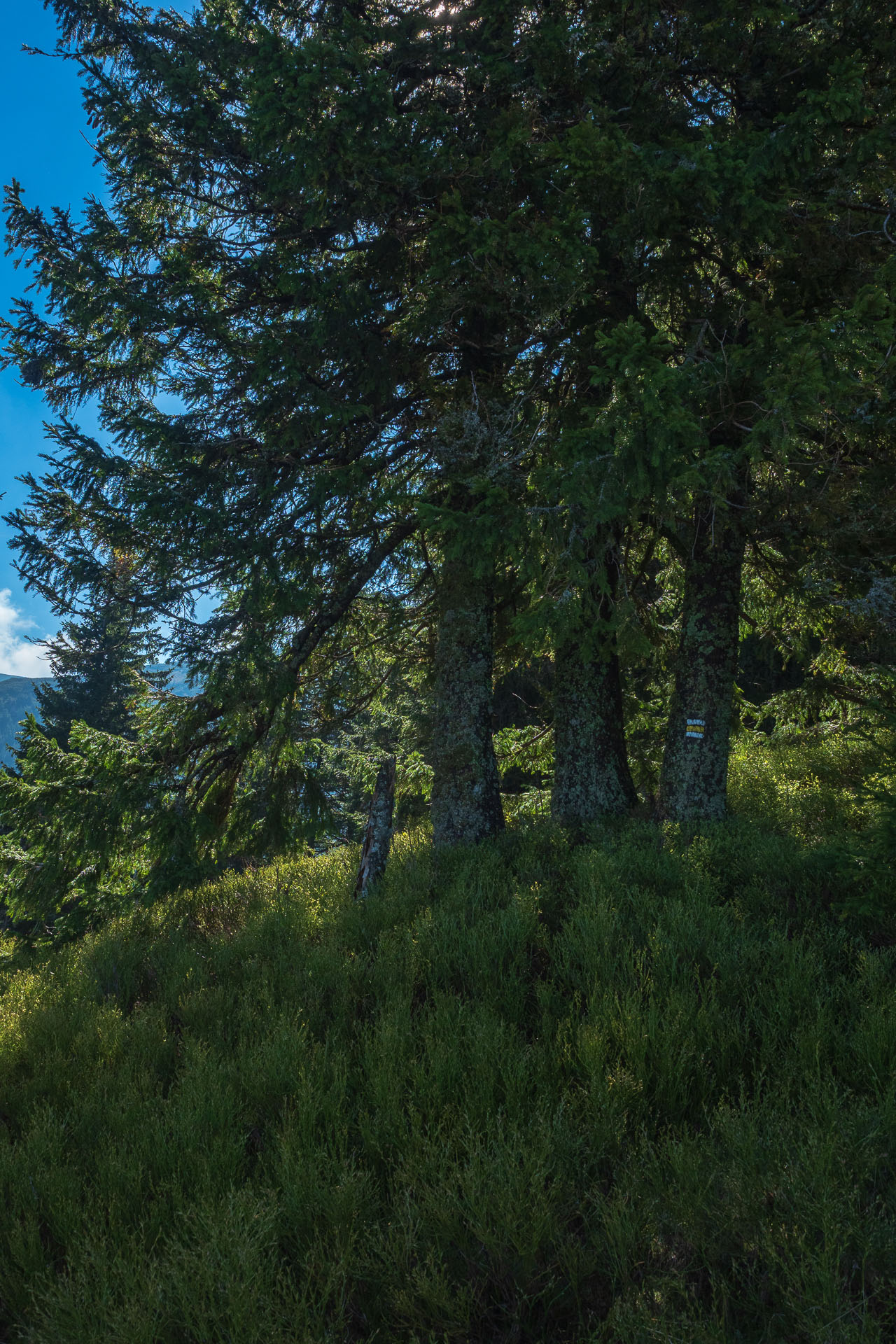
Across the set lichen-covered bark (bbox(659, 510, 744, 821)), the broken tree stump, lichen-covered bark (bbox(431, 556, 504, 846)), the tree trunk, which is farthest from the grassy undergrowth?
the tree trunk

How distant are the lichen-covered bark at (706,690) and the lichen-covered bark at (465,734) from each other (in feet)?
6.95

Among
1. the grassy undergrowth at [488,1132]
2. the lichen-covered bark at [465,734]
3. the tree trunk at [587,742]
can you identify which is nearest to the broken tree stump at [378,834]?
the lichen-covered bark at [465,734]

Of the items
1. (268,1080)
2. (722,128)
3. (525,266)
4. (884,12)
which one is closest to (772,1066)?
(268,1080)

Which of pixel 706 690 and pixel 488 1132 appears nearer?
pixel 488 1132

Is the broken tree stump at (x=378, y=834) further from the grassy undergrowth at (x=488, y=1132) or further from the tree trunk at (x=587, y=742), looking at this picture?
the tree trunk at (x=587, y=742)

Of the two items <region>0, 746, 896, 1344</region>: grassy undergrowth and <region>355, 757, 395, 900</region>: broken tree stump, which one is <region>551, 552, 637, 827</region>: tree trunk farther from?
<region>0, 746, 896, 1344</region>: grassy undergrowth

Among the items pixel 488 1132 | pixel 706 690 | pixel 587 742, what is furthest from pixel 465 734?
pixel 488 1132

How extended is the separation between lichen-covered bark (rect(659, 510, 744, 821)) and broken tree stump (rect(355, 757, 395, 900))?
3138 millimetres

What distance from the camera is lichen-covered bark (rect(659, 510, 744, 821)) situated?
7.74m

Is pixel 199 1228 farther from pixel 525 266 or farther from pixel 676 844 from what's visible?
pixel 525 266

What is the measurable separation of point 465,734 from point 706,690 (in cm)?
284

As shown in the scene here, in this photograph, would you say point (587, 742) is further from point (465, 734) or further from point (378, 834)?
point (378, 834)

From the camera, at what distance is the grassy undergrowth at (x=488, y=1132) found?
235 centimetres

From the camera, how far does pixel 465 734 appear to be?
850 cm
